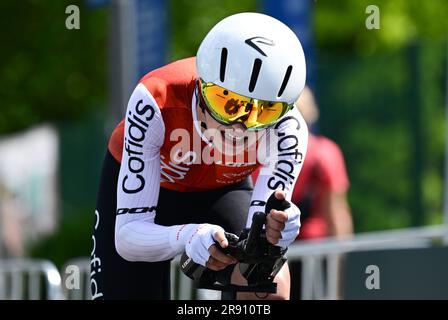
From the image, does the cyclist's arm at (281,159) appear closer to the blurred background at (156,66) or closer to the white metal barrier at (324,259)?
the white metal barrier at (324,259)

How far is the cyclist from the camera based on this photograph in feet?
16.9

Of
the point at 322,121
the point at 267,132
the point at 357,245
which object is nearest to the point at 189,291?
the point at 357,245

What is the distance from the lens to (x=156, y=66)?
Answer: 12094 millimetres

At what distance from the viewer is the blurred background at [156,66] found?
1249 cm

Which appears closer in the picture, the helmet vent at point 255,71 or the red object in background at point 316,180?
the helmet vent at point 255,71

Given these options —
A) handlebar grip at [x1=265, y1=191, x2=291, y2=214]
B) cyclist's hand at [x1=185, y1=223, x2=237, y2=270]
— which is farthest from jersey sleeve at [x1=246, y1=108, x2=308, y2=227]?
handlebar grip at [x1=265, y1=191, x2=291, y2=214]

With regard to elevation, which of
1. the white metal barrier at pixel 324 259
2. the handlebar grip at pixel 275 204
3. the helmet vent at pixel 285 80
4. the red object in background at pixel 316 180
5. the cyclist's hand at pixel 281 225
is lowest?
the white metal barrier at pixel 324 259

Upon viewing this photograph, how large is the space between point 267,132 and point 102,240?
1048 mm

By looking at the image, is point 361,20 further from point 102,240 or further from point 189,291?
point 102,240

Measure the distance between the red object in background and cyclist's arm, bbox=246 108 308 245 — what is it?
337 centimetres

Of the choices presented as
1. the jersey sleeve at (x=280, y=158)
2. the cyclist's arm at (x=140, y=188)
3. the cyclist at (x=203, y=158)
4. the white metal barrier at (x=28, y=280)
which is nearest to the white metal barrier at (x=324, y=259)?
the white metal barrier at (x=28, y=280)

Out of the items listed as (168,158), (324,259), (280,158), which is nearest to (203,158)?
(168,158)

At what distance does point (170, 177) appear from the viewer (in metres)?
5.88

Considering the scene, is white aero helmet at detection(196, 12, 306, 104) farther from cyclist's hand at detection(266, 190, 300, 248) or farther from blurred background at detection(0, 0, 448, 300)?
blurred background at detection(0, 0, 448, 300)
